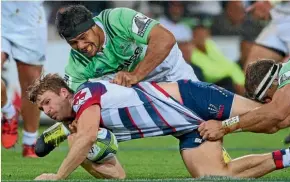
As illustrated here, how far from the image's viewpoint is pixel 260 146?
12.8 metres

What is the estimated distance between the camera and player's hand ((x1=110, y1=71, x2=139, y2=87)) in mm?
8781

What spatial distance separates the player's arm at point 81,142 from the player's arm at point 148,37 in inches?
37.1

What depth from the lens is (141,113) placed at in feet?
28.3

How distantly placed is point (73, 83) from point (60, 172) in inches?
70.2

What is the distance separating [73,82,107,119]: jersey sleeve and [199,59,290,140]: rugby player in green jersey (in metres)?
0.84

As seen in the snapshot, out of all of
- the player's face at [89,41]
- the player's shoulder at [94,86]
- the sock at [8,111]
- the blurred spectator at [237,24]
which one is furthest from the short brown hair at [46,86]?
the blurred spectator at [237,24]

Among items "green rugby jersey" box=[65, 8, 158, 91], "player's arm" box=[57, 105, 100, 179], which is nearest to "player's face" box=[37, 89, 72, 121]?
"player's arm" box=[57, 105, 100, 179]

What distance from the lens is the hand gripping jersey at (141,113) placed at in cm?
853

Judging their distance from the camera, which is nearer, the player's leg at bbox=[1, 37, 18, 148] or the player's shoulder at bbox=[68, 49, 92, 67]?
the player's shoulder at bbox=[68, 49, 92, 67]

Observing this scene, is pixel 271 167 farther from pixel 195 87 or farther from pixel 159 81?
pixel 159 81

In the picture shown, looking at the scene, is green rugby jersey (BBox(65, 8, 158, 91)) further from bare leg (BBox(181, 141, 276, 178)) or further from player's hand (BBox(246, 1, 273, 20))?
player's hand (BBox(246, 1, 273, 20))

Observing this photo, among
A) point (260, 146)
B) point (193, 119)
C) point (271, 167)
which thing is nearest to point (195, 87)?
point (193, 119)

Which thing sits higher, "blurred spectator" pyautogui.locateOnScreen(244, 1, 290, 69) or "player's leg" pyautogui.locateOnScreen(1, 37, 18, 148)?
"blurred spectator" pyautogui.locateOnScreen(244, 1, 290, 69)

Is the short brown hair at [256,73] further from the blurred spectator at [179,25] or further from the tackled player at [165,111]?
the blurred spectator at [179,25]
